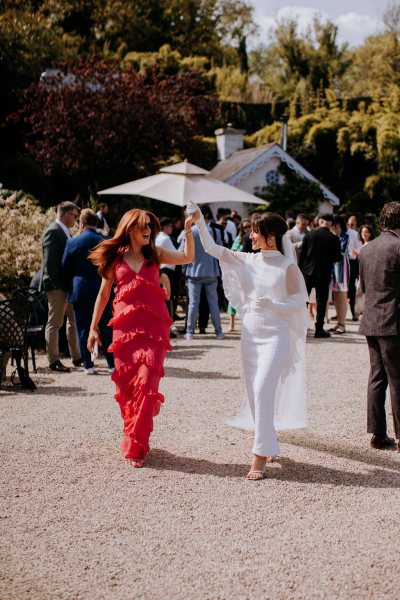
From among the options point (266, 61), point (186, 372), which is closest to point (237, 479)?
point (186, 372)

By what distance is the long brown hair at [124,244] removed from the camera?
242 inches

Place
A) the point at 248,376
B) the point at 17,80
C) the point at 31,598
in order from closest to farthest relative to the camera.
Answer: the point at 31,598
the point at 248,376
the point at 17,80

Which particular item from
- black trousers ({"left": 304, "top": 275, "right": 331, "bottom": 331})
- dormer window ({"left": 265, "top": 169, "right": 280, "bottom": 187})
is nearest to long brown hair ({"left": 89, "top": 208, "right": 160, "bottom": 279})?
black trousers ({"left": 304, "top": 275, "right": 331, "bottom": 331})

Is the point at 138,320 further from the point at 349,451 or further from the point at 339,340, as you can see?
the point at 339,340

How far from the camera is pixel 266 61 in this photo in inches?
2379

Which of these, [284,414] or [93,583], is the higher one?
[284,414]

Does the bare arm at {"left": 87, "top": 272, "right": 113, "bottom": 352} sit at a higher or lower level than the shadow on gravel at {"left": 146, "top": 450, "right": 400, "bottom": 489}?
higher

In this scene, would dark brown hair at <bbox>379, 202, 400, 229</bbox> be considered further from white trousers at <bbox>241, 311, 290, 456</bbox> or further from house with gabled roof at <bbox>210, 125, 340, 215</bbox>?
house with gabled roof at <bbox>210, 125, 340, 215</bbox>

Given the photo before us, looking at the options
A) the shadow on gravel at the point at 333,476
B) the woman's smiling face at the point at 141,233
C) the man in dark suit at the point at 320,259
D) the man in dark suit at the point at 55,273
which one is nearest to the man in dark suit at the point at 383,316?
the shadow on gravel at the point at 333,476

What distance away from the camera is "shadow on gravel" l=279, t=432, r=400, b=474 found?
606cm

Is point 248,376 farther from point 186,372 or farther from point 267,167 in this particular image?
point 267,167

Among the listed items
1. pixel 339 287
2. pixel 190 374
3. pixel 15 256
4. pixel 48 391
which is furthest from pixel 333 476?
pixel 339 287

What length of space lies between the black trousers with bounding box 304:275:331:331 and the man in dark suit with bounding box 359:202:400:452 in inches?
272

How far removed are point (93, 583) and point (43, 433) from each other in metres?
3.17
